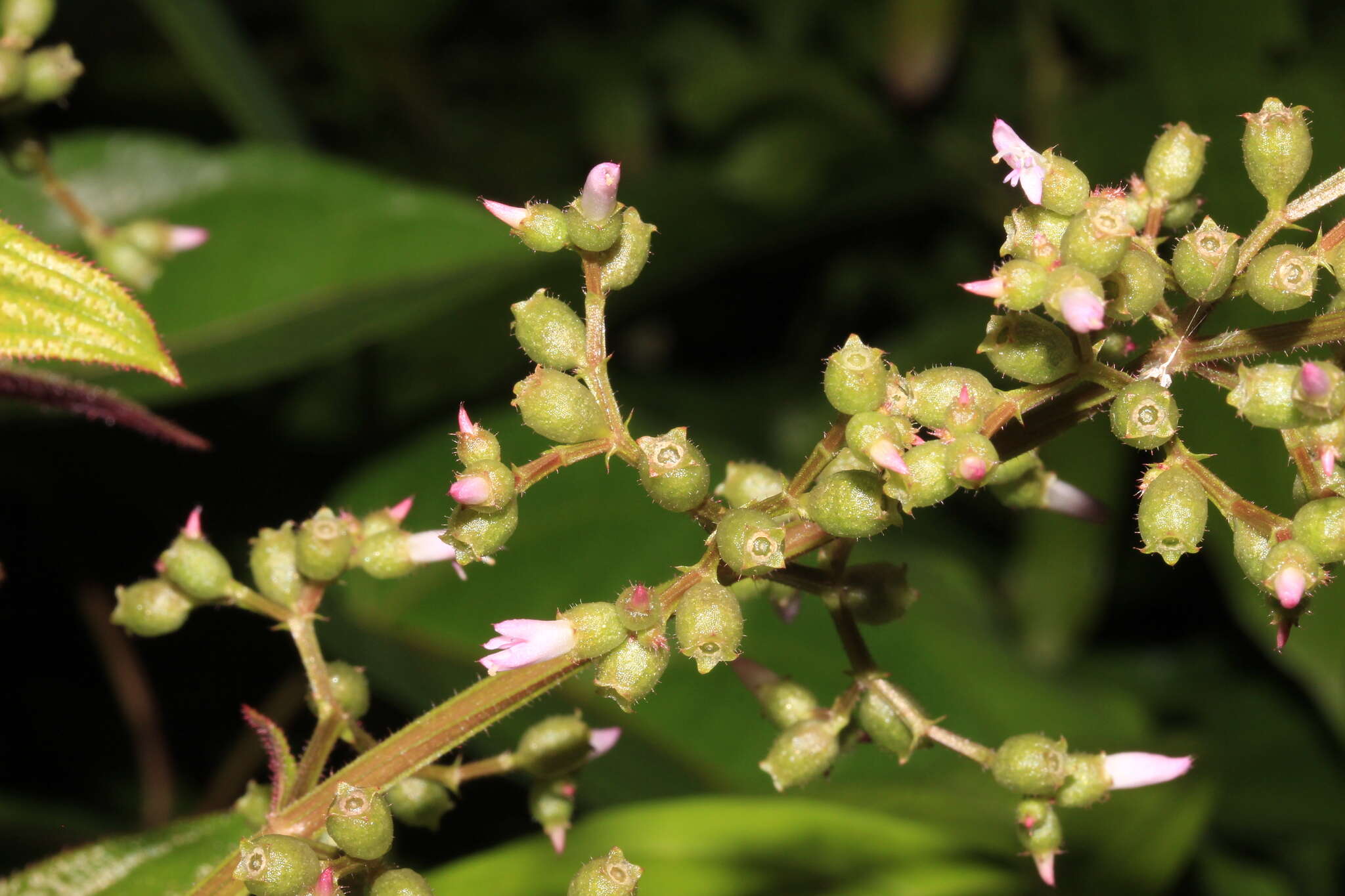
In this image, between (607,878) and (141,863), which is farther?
(141,863)

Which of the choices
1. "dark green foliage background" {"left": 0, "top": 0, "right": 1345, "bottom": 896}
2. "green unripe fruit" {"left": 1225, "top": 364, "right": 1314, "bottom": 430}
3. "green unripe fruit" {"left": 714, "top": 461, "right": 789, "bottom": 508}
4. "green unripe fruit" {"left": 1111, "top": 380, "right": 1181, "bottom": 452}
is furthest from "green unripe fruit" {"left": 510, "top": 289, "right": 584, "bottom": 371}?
Result: "dark green foliage background" {"left": 0, "top": 0, "right": 1345, "bottom": 896}

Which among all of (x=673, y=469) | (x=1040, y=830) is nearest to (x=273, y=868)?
(x=673, y=469)

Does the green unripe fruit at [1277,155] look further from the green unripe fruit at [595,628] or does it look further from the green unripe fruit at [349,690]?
the green unripe fruit at [349,690]

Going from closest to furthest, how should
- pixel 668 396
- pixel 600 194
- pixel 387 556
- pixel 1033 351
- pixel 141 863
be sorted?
1. pixel 1033 351
2. pixel 600 194
3. pixel 387 556
4. pixel 141 863
5. pixel 668 396

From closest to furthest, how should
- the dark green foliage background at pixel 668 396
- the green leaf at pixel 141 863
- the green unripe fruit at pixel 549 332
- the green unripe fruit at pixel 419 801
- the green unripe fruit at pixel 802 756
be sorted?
the green unripe fruit at pixel 549 332 < the green unripe fruit at pixel 802 756 < the green unripe fruit at pixel 419 801 < the green leaf at pixel 141 863 < the dark green foliage background at pixel 668 396

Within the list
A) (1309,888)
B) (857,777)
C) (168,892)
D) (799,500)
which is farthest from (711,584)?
(1309,888)

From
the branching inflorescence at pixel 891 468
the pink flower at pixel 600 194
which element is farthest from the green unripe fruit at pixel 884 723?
the pink flower at pixel 600 194

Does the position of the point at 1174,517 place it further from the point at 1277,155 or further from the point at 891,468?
the point at 1277,155
